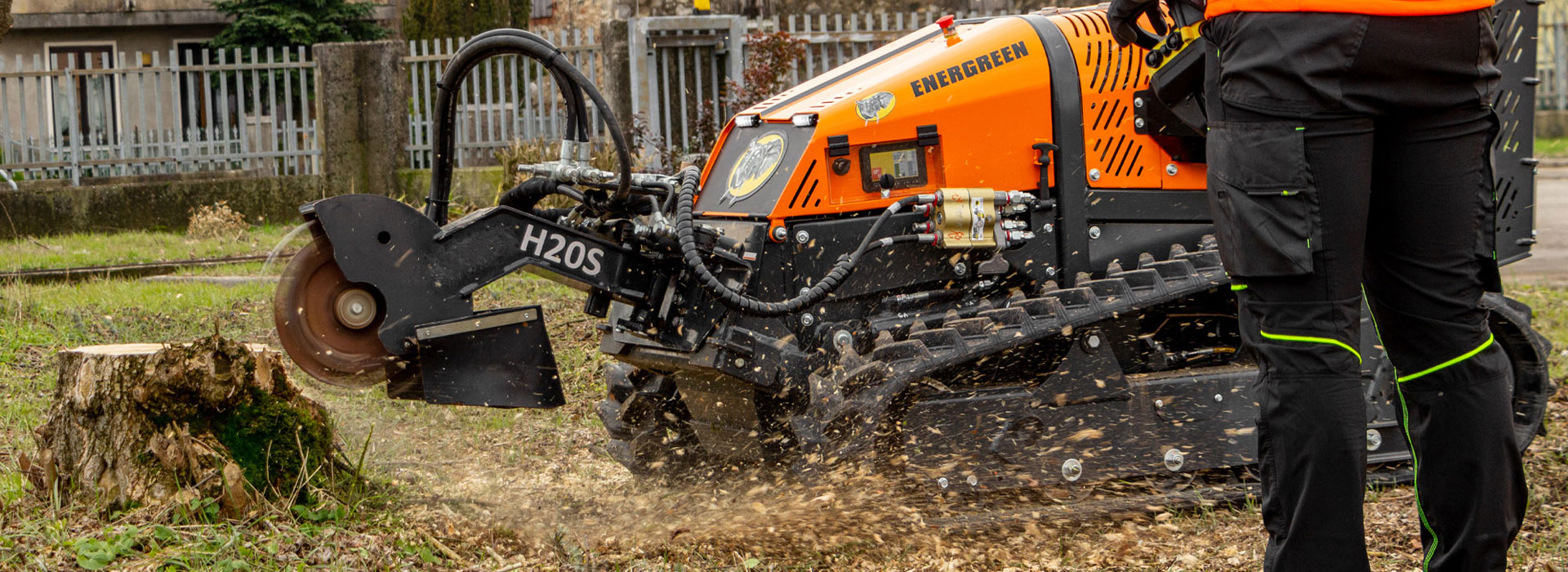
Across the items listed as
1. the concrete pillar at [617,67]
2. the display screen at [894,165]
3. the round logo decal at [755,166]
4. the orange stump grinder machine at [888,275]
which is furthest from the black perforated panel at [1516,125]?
the concrete pillar at [617,67]

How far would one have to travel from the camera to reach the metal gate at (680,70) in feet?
36.6

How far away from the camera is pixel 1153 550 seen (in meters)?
4.07

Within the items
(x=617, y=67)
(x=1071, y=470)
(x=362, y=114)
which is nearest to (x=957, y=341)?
(x=1071, y=470)

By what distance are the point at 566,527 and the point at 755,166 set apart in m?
1.28

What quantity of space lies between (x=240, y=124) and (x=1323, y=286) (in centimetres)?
1252

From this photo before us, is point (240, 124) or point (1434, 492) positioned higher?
point (240, 124)

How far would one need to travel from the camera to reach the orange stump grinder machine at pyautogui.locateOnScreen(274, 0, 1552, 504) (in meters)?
4.05

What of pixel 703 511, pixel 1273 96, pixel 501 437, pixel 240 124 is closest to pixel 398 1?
pixel 240 124

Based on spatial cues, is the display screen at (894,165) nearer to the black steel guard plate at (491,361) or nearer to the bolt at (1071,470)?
the bolt at (1071,470)

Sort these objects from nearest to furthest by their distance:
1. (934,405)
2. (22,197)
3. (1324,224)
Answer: (1324,224) → (934,405) → (22,197)

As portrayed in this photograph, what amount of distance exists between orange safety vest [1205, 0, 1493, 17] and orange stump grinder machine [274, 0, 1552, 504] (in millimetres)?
1152

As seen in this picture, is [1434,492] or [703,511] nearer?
[1434,492]

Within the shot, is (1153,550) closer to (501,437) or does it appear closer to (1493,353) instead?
(1493,353)

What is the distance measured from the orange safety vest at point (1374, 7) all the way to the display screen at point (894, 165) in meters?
1.76
